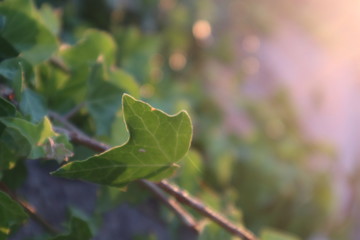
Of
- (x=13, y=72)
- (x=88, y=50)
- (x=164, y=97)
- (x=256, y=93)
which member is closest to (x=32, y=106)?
(x=13, y=72)

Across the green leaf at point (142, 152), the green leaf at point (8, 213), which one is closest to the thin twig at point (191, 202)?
the green leaf at point (142, 152)

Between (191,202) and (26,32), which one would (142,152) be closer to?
(191,202)

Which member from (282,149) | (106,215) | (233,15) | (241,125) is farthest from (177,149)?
(233,15)

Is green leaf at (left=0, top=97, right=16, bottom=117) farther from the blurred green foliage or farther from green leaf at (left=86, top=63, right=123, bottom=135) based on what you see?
green leaf at (left=86, top=63, right=123, bottom=135)

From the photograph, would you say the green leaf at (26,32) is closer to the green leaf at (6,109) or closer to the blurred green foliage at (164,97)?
the blurred green foliage at (164,97)

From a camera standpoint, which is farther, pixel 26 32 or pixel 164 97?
pixel 164 97
